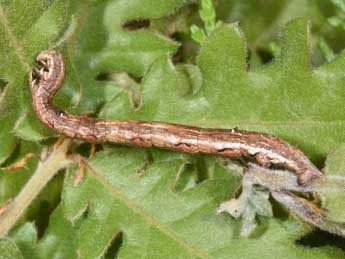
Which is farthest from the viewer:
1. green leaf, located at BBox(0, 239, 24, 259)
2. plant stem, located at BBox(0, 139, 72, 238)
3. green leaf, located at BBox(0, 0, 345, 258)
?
plant stem, located at BBox(0, 139, 72, 238)

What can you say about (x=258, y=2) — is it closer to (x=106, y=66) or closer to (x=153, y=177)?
(x=106, y=66)

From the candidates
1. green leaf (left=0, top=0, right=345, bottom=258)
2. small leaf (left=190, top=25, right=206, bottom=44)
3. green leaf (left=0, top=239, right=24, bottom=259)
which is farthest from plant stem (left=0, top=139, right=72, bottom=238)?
small leaf (left=190, top=25, right=206, bottom=44)

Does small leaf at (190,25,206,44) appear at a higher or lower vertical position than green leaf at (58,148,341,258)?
higher

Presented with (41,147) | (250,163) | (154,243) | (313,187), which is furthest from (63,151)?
(313,187)

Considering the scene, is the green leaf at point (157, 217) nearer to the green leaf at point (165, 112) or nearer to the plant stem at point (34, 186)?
the green leaf at point (165, 112)

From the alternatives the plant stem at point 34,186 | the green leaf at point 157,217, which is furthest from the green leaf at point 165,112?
the plant stem at point 34,186

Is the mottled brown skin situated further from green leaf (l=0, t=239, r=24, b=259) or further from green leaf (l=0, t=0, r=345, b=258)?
green leaf (l=0, t=239, r=24, b=259)

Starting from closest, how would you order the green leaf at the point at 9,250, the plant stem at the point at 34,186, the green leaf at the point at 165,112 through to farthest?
1. the green leaf at the point at 165,112
2. the green leaf at the point at 9,250
3. the plant stem at the point at 34,186
